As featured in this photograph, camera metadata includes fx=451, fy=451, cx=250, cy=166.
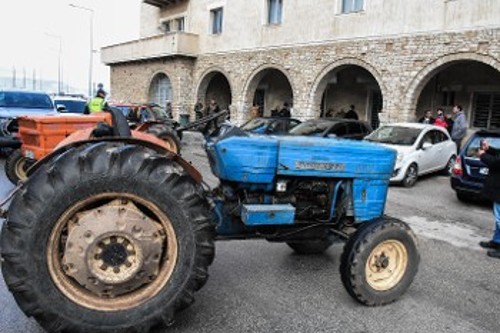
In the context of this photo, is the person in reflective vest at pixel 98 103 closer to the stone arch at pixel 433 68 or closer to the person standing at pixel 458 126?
the stone arch at pixel 433 68

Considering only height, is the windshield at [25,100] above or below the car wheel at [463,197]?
above

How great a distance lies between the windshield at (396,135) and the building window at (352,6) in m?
6.91

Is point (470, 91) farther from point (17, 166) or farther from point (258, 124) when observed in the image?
point (17, 166)

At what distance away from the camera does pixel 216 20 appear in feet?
83.2

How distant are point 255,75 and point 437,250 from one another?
17504 mm

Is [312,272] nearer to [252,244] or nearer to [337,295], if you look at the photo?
[337,295]

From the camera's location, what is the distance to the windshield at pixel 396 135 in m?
11.8

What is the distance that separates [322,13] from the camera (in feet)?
61.9

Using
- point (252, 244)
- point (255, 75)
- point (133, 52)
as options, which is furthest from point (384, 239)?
point (133, 52)

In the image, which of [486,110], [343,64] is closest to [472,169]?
[486,110]

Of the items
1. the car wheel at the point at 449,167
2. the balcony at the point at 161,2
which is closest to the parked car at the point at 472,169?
the car wheel at the point at 449,167

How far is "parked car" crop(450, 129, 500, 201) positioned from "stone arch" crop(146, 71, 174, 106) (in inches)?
832

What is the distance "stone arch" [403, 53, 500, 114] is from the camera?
1396 centimetres

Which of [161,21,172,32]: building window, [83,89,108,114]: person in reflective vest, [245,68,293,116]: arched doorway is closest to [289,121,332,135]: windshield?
[83,89,108,114]: person in reflective vest
